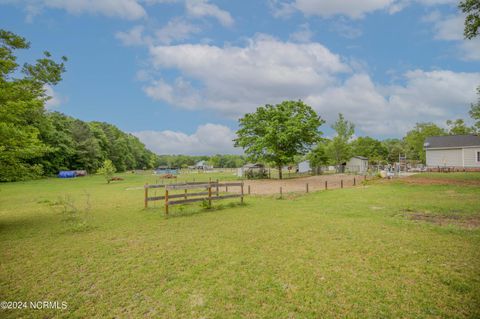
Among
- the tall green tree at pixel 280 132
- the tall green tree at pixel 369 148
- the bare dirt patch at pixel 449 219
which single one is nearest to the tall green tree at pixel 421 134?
the tall green tree at pixel 369 148

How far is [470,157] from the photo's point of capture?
33906mm

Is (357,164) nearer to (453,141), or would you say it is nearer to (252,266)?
(453,141)

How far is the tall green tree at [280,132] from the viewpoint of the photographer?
33438mm

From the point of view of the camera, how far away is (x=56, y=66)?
12.1 m

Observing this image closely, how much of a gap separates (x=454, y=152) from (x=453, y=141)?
94.5 inches

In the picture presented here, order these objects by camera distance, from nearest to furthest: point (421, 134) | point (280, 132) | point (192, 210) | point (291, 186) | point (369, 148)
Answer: point (192, 210) → point (291, 186) → point (280, 132) → point (421, 134) → point (369, 148)

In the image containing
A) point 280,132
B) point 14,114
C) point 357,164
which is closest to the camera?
point 14,114

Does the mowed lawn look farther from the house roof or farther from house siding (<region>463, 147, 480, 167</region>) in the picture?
the house roof

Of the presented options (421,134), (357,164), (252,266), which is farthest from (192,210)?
(421,134)

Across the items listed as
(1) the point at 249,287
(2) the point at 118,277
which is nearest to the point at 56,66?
(2) the point at 118,277

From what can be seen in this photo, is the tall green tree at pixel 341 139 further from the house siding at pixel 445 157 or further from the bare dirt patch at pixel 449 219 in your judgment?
the bare dirt patch at pixel 449 219

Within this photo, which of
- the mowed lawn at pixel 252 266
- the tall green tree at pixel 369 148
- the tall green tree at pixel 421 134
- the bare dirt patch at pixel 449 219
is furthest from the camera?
the tall green tree at pixel 369 148

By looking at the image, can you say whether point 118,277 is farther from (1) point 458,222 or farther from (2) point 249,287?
(1) point 458,222

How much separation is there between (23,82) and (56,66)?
184 cm
